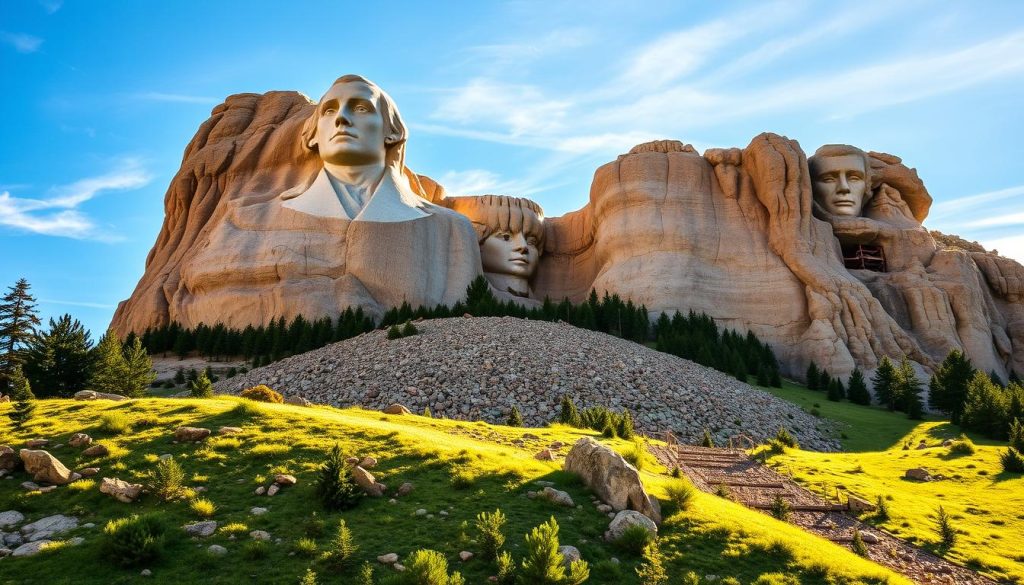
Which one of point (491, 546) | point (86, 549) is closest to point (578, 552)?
point (491, 546)

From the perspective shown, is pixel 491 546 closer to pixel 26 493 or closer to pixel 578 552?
pixel 578 552

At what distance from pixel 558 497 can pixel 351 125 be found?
3329cm

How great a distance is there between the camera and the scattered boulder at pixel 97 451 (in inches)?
368

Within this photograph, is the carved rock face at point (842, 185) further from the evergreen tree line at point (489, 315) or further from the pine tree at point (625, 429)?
the pine tree at point (625, 429)

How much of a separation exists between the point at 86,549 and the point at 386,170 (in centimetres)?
3459

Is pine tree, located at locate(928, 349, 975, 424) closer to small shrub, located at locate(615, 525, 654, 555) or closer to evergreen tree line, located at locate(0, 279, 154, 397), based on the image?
small shrub, located at locate(615, 525, 654, 555)

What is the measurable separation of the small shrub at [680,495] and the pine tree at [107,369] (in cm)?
1499

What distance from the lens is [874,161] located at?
4694 cm

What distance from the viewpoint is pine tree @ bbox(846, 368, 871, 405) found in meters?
30.1

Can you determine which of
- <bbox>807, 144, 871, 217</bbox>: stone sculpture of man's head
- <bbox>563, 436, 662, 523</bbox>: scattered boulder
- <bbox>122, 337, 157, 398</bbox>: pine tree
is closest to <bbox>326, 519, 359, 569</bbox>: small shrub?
<bbox>563, 436, 662, 523</bbox>: scattered boulder

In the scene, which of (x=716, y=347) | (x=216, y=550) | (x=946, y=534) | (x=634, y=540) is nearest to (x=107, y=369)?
(x=216, y=550)

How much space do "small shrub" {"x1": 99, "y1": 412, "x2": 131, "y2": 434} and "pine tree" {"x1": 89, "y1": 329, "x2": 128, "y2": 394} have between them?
7.73 m

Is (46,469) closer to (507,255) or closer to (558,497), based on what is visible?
(558,497)

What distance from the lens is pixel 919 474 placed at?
14.7 meters
